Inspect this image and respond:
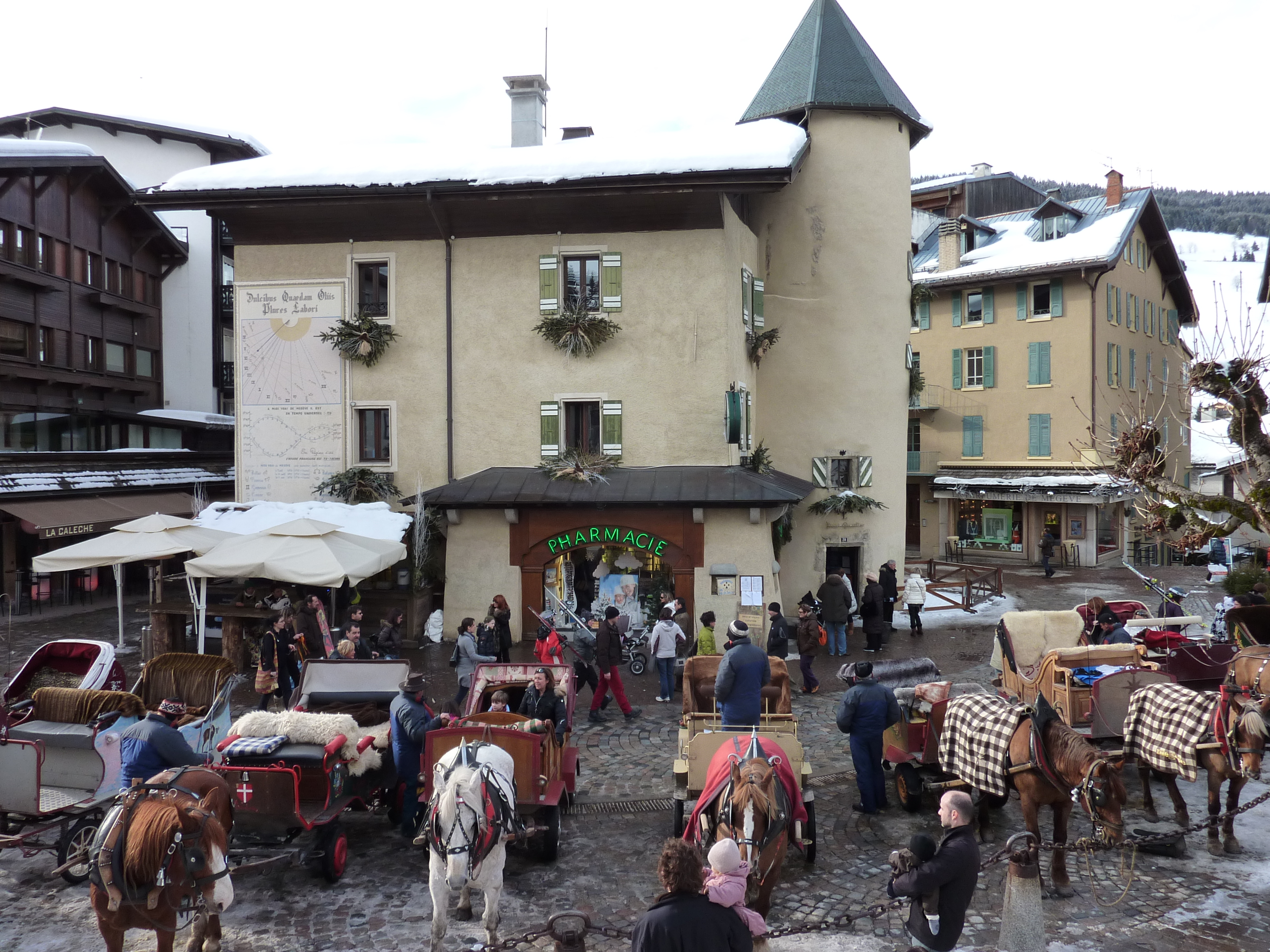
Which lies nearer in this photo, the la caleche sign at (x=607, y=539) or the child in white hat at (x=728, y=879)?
the child in white hat at (x=728, y=879)

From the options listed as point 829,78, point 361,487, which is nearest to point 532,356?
point 361,487

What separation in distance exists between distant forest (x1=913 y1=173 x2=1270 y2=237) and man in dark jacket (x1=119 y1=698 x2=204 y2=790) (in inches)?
5009

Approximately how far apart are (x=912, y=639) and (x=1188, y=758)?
11633 mm

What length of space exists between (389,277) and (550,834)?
15.0 m

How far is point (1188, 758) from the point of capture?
8508mm

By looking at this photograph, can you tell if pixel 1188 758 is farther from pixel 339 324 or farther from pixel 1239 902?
pixel 339 324

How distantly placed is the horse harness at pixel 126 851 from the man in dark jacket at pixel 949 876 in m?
4.77

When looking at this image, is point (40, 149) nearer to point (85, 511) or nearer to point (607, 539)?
point (85, 511)

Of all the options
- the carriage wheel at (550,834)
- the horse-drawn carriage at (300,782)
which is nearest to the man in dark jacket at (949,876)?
the carriage wheel at (550,834)

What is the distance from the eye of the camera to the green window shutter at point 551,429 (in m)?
19.8

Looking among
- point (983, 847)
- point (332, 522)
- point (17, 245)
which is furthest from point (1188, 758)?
point (17, 245)

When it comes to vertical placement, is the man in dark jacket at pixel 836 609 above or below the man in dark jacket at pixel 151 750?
below

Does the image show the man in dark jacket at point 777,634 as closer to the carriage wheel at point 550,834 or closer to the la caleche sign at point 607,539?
the la caleche sign at point 607,539

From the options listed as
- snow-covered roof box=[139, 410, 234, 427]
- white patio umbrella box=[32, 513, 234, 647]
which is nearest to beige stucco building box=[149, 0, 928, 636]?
white patio umbrella box=[32, 513, 234, 647]
